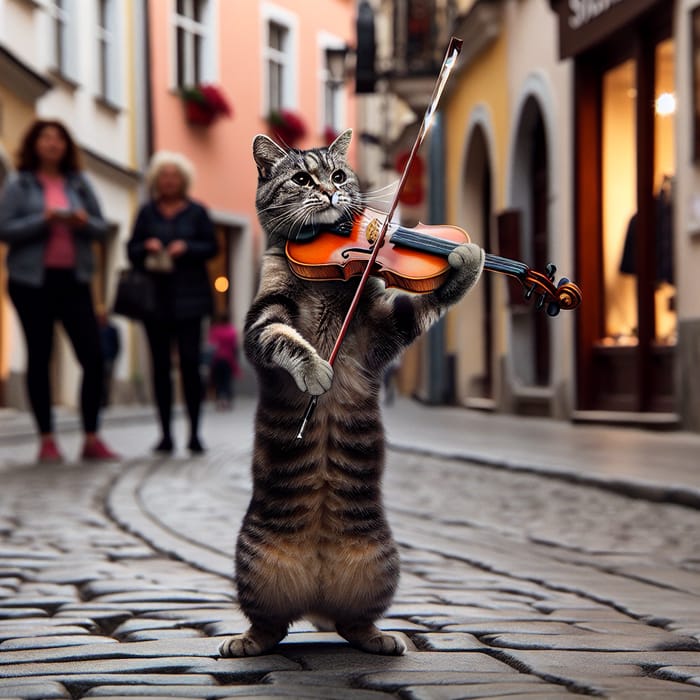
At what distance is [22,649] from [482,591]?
4.81ft

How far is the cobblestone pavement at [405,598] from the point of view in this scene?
309 centimetres

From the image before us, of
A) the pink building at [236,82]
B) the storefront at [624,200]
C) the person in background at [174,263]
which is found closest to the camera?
the person in background at [174,263]

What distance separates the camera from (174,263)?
33.2 ft

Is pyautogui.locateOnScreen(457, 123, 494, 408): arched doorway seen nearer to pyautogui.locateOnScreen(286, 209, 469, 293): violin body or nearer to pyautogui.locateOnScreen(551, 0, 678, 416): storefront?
pyautogui.locateOnScreen(551, 0, 678, 416): storefront

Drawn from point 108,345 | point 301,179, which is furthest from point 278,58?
point 301,179

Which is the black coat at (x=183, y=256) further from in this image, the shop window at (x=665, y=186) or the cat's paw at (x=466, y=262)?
the cat's paw at (x=466, y=262)

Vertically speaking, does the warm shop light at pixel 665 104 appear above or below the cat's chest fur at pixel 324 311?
above

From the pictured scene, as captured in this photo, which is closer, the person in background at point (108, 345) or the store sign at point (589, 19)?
the store sign at point (589, 19)

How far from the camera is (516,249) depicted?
17.0 meters

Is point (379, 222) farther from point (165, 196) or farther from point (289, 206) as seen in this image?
point (165, 196)

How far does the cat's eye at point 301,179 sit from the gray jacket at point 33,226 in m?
6.59

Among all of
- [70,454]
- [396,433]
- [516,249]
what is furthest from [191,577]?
[516,249]

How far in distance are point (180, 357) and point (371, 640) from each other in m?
7.04

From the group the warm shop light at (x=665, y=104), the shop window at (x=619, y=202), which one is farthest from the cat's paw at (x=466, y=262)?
the shop window at (x=619, y=202)
